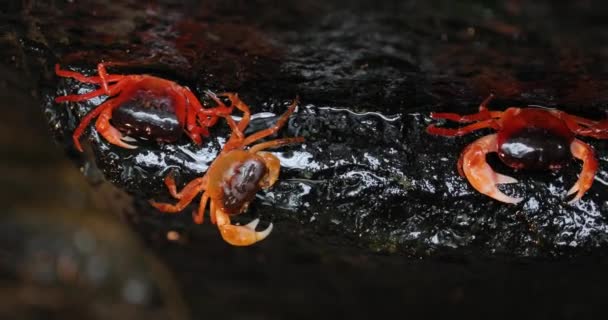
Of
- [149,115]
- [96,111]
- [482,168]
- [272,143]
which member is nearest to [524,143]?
[482,168]

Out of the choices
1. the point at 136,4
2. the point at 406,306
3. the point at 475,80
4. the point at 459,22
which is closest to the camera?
the point at 459,22

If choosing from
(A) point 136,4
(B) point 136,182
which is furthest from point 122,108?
(A) point 136,4

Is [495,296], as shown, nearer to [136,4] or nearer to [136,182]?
[136,182]

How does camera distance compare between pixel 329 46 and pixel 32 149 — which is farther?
pixel 32 149

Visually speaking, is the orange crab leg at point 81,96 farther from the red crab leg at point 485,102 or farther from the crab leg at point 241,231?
the red crab leg at point 485,102

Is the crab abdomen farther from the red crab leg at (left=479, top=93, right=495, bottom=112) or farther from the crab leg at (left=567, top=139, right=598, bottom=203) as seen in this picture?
the crab leg at (left=567, top=139, right=598, bottom=203)

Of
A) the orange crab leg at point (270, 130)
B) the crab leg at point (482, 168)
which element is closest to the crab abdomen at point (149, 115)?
the orange crab leg at point (270, 130)

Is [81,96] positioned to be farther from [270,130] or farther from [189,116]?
[270,130]
